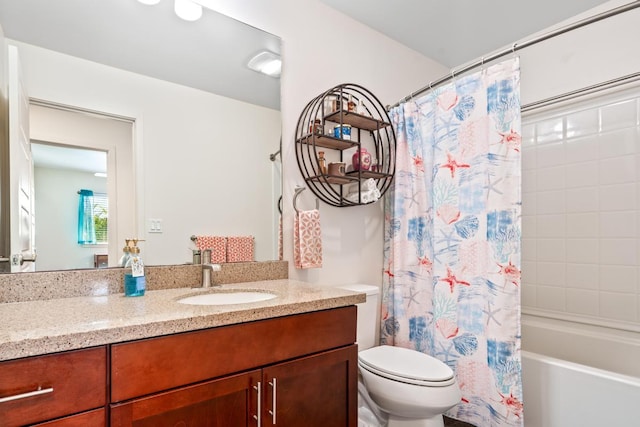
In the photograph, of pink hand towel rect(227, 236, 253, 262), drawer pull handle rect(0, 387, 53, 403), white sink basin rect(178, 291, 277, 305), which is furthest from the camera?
pink hand towel rect(227, 236, 253, 262)

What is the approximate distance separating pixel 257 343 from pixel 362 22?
2.03m

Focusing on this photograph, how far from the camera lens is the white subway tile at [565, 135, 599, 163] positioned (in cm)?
209

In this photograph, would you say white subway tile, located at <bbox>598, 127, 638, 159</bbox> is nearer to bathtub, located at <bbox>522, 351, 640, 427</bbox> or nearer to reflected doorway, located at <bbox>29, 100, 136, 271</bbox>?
bathtub, located at <bbox>522, 351, 640, 427</bbox>

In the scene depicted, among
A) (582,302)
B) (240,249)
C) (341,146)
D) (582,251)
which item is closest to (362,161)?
(341,146)

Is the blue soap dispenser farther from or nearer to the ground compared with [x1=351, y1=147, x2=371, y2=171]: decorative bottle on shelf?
nearer to the ground

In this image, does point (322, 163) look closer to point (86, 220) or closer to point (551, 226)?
point (86, 220)

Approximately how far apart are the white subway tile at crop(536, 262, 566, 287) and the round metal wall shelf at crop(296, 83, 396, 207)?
1182 mm

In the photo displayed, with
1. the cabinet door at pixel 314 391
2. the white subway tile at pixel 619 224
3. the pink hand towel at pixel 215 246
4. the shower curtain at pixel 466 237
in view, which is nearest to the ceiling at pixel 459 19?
the shower curtain at pixel 466 237

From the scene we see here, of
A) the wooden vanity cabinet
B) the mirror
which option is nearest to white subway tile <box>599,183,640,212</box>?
the wooden vanity cabinet

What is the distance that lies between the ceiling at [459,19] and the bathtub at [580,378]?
6.25ft

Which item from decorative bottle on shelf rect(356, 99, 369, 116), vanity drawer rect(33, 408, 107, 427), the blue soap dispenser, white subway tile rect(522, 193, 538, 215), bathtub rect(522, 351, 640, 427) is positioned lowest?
bathtub rect(522, 351, 640, 427)

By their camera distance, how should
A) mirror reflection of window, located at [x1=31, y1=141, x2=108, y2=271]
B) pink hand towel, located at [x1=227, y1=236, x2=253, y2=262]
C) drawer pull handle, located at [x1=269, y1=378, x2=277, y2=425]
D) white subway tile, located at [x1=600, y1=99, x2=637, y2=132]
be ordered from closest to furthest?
drawer pull handle, located at [x1=269, y1=378, x2=277, y2=425] < mirror reflection of window, located at [x1=31, y1=141, x2=108, y2=271] < pink hand towel, located at [x1=227, y1=236, x2=253, y2=262] < white subway tile, located at [x1=600, y1=99, x2=637, y2=132]

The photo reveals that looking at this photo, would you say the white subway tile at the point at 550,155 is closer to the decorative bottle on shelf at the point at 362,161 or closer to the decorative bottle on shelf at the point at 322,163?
A: the decorative bottle on shelf at the point at 362,161

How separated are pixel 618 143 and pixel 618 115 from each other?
0.16 meters
